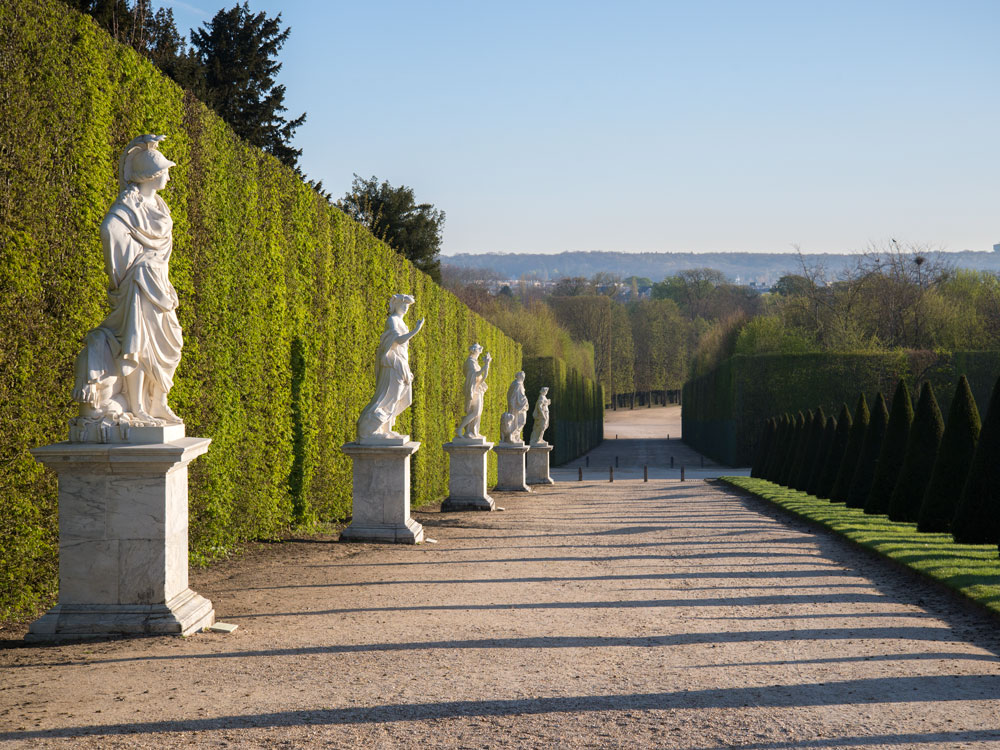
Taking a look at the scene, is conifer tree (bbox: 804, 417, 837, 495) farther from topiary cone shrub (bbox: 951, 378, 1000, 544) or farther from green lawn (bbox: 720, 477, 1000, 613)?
topiary cone shrub (bbox: 951, 378, 1000, 544)

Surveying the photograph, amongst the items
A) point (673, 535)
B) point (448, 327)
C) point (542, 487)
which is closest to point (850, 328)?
point (542, 487)

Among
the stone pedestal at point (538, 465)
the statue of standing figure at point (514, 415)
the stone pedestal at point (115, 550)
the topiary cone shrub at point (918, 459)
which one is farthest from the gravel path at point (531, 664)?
the stone pedestal at point (538, 465)

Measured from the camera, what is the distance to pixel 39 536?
7.67 meters

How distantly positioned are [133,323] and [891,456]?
1469 centimetres

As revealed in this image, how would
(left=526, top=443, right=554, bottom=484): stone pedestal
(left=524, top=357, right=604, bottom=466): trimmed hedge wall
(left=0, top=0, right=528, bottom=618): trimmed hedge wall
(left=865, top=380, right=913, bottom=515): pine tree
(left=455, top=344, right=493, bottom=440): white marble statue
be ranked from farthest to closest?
(left=524, top=357, right=604, bottom=466): trimmed hedge wall, (left=526, top=443, right=554, bottom=484): stone pedestal, (left=455, top=344, right=493, bottom=440): white marble statue, (left=865, top=380, right=913, bottom=515): pine tree, (left=0, top=0, right=528, bottom=618): trimmed hedge wall

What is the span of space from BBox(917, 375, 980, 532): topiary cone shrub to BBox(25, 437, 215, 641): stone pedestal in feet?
35.6

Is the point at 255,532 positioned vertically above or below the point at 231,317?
below

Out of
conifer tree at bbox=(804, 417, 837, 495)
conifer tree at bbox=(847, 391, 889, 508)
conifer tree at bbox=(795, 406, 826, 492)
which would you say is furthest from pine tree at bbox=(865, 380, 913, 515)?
conifer tree at bbox=(795, 406, 826, 492)

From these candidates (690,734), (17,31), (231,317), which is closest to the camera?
(690,734)

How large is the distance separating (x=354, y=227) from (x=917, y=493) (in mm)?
10026

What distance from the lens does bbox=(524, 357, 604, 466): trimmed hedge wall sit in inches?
1804

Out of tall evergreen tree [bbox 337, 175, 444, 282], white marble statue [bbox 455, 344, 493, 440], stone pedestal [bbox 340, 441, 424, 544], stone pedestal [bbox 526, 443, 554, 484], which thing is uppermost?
tall evergreen tree [bbox 337, 175, 444, 282]

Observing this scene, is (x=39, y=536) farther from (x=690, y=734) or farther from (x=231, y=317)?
(x=690, y=734)

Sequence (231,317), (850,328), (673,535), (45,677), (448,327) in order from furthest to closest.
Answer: (850,328), (448,327), (673,535), (231,317), (45,677)
